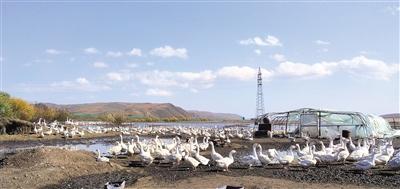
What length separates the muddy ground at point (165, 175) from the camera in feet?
49.5

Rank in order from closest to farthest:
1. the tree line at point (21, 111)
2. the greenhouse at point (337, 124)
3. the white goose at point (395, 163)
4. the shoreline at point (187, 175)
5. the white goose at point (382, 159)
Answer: the shoreline at point (187, 175), the white goose at point (395, 163), the white goose at point (382, 159), the greenhouse at point (337, 124), the tree line at point (21, 111)

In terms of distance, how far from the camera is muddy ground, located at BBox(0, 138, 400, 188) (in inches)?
595

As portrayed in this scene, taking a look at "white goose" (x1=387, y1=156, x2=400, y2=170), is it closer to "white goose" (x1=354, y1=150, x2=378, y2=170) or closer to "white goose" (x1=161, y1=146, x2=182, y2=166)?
"white goose" (x1=354, y1=150, x2=378, y2=170)

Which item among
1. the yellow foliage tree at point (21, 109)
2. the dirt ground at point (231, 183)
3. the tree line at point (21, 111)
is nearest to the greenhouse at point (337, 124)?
the dirt ground at point (231, 183)

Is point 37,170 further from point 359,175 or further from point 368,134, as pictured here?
point 368,134

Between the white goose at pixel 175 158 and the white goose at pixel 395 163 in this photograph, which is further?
the white goose at pixel 175 158

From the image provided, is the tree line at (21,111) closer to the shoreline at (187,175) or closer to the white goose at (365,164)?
the shoreline at (187,175)

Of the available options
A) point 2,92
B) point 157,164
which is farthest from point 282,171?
point 2,92

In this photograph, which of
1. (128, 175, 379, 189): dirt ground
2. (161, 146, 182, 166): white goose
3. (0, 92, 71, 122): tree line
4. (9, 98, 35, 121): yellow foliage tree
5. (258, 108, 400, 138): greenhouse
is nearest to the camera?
(128, 175, 379, 189): dirt ground

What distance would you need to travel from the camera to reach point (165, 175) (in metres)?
17.4

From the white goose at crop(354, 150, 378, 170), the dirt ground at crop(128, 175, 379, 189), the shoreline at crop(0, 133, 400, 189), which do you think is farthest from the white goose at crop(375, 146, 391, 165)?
the dirt ground at crop(128, 175, 379, 189)

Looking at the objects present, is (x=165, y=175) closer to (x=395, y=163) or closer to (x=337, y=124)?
(x=395, y=163)

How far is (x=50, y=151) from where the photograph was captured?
827 inches

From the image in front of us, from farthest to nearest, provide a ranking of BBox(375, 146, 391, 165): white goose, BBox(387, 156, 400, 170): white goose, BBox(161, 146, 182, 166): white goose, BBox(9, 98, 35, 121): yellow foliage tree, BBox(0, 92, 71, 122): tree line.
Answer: BBox(9, 98, 35, 121): yellow foliage tree
BBox(0, 92, 71, 122): tree line
BBox(161, 146, 182, 166): white goose
BBox(375, 146, 391, 165): white goose
BBox(387, 156, 400, 170): white goose
